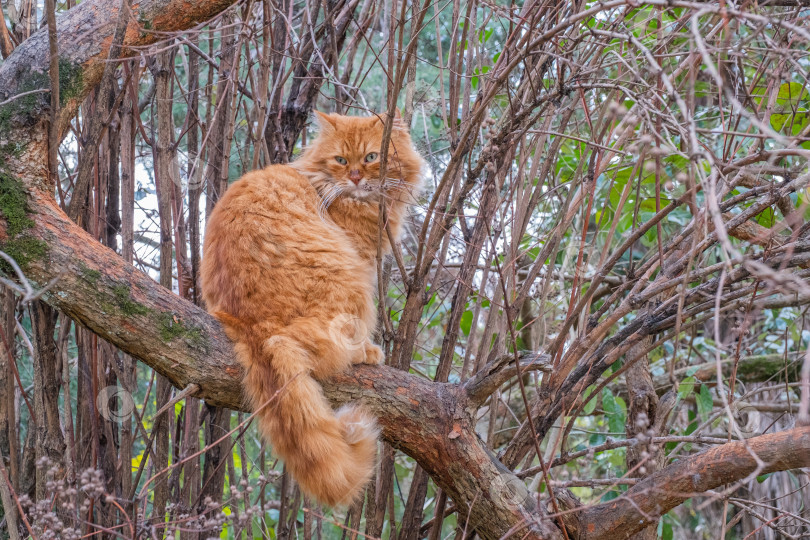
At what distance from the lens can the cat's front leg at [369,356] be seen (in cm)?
210

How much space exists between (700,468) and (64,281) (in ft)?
5.65

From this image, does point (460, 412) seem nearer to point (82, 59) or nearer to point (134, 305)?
point (134, 305)

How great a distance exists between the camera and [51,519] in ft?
5.40

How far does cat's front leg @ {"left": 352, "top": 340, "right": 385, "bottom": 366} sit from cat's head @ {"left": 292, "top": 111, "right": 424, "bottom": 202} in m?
0.77

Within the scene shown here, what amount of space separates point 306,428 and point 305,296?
0.47 m

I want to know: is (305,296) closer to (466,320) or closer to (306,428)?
(306,428)

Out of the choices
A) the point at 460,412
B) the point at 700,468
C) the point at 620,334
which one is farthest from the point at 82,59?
the point at 700,468

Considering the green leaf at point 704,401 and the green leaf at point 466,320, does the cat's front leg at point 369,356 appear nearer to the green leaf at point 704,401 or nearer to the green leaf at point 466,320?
the green leaf at point 466,320

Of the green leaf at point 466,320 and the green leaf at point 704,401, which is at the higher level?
the green leaf at point 466,320

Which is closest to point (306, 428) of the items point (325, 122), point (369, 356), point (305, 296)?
point (369, 356)

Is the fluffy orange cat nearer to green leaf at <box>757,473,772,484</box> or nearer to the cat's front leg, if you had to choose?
the cat's front leg

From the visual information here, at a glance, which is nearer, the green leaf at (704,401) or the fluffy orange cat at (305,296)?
the fluffy orange cat at (305,296)

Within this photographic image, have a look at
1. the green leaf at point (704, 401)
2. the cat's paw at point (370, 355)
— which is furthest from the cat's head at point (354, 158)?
the green leaf at point (704, 401)

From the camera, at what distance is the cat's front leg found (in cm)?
210
